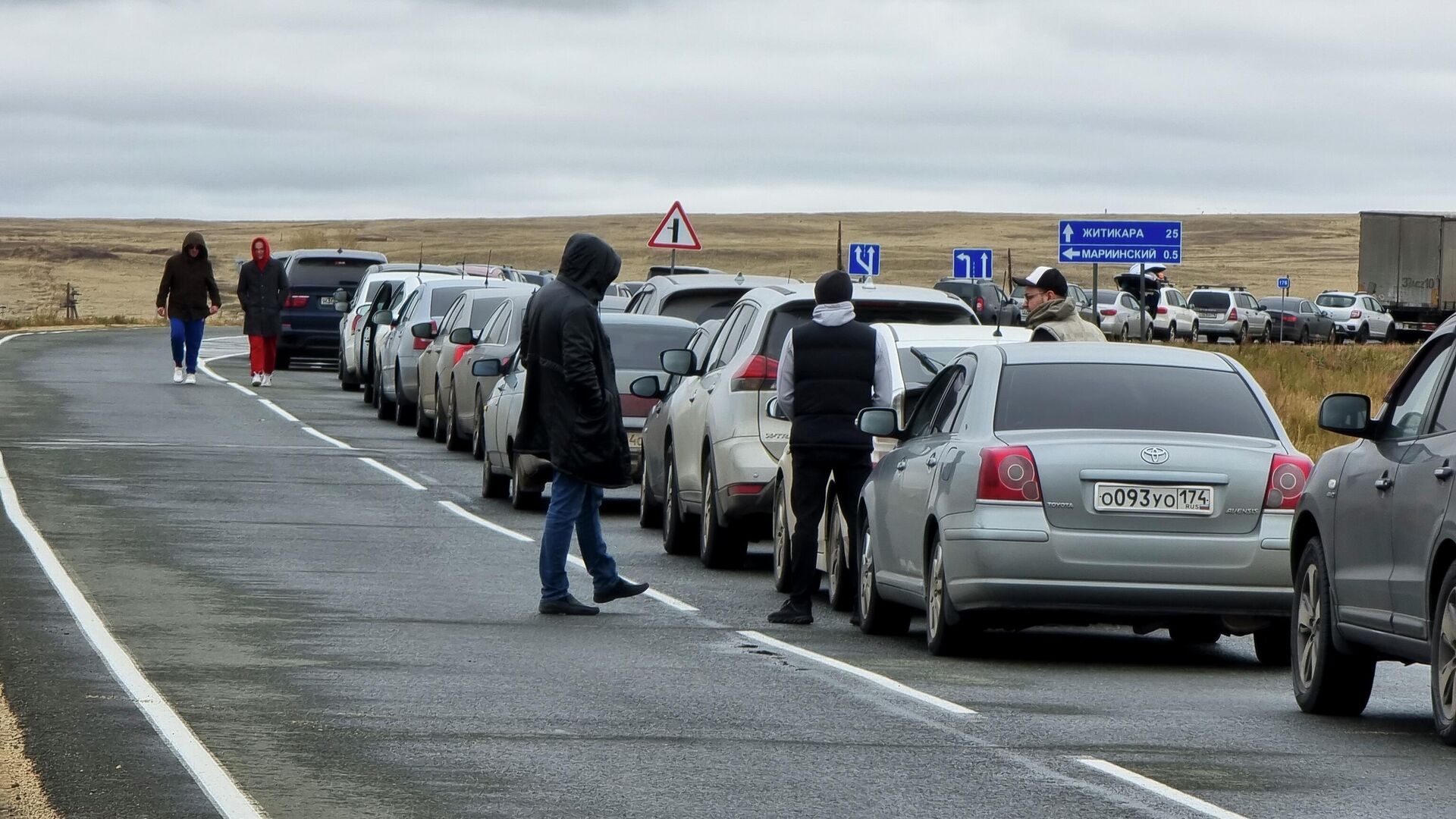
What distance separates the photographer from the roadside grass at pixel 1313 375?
29.2m

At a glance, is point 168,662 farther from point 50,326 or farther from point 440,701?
point 50,326

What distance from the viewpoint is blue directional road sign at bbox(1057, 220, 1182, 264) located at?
3316 centimetres

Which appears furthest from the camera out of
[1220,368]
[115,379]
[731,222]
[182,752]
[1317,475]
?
[731,222]

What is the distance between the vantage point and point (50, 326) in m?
58.3

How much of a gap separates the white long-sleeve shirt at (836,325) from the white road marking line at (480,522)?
4.26 metres

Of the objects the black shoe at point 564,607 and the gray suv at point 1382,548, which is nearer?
the gray suv at point 1382,548

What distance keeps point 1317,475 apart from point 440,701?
3.71 metres

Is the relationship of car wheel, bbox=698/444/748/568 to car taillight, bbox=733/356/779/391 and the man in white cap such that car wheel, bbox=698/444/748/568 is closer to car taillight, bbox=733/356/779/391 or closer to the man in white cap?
car taillight, bbox=733/356/779/391

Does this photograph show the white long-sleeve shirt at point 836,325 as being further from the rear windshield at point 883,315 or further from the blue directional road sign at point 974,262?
the blue directional road sign at point 974,262

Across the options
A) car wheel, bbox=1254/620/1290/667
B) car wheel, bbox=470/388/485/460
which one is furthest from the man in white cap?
car wheel, bbox=470/388/485/460

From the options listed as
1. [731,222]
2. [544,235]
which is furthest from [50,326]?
[731,222]

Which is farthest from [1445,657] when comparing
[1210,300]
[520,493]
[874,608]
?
[1210,300]

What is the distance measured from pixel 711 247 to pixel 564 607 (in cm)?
14783

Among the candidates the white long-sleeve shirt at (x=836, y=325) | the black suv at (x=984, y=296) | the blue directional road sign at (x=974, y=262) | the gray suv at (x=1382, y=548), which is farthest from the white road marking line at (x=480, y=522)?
the black suv at (x=984, y=296)
